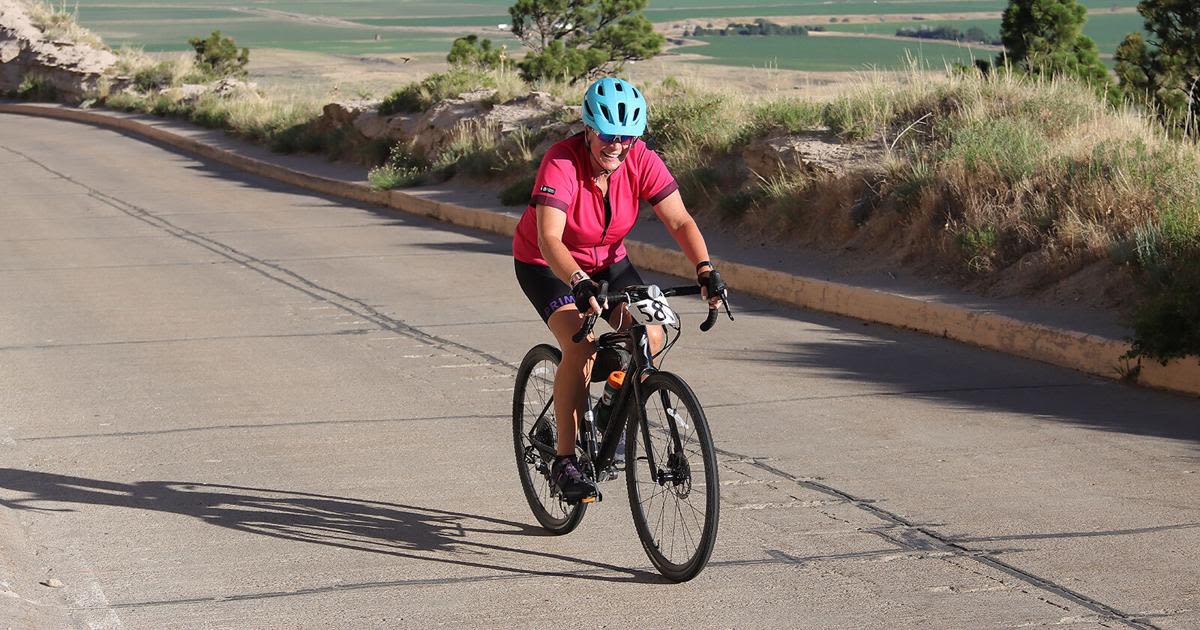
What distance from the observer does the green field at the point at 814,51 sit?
9394 cm

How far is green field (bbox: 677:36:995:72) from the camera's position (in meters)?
93.9

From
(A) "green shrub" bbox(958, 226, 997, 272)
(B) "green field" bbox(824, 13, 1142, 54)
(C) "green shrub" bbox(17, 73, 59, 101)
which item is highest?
(A) "green shrub" bbox(958, 226, 997, 272)

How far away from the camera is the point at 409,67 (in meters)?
103

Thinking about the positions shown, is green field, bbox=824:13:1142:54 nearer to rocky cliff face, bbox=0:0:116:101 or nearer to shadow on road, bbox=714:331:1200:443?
rocky cliff face, bbox=0:0:116:101

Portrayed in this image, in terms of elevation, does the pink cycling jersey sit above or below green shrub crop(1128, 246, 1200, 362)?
above

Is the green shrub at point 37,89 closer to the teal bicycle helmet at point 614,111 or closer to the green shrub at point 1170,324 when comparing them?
the green shrub at point 1170,324

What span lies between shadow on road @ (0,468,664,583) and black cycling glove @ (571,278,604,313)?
3.60 ft

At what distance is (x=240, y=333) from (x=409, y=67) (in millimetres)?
93293

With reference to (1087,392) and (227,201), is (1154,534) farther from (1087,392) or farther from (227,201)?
(227,201)

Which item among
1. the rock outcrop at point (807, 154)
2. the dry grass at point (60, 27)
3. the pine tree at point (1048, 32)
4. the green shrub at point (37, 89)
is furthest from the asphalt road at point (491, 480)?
the dry grass at point (60, 27)

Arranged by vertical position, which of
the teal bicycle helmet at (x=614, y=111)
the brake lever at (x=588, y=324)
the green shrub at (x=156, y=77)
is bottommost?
the green shrub at (x=156, y=77)

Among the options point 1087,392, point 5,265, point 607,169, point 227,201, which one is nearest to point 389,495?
point 607,169

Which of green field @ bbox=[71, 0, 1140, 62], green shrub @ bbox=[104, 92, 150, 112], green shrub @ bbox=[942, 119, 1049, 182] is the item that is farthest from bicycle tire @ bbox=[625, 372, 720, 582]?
green field @ bbox=[71, 0, 1140, 62]

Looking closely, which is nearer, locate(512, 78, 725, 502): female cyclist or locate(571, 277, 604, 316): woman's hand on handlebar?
locate(571, 277, 604, 316): woman's hand on handlebar
